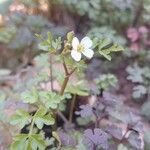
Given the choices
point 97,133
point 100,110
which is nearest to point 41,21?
point 100,110

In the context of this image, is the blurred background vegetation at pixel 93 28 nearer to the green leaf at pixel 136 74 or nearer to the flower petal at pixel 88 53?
the green leaf at pixel 136 74

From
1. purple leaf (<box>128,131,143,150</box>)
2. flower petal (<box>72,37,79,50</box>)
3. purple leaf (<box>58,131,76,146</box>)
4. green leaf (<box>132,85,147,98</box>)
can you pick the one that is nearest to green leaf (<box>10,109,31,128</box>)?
purple leaf (<box>58,131,76,146</box>)

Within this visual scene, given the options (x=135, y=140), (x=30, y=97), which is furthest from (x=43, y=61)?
(x=135, y=140)

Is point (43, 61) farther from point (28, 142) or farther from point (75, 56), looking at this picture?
point (28, 142)

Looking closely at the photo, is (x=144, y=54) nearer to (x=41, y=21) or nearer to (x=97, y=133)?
(x=41, y=21)

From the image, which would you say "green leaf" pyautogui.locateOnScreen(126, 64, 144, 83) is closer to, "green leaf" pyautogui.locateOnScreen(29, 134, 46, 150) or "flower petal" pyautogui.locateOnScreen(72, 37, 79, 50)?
"flower petal" pyautogui.locateOnScreen(72, 37, 79, 50)

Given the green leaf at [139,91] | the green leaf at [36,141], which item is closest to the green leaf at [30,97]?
the green leaf at [36,141]

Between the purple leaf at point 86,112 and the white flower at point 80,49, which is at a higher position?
the white flower at point 80,49

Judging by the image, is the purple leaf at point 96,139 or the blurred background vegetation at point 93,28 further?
Result: the blurred background vegetation at point 93,28
